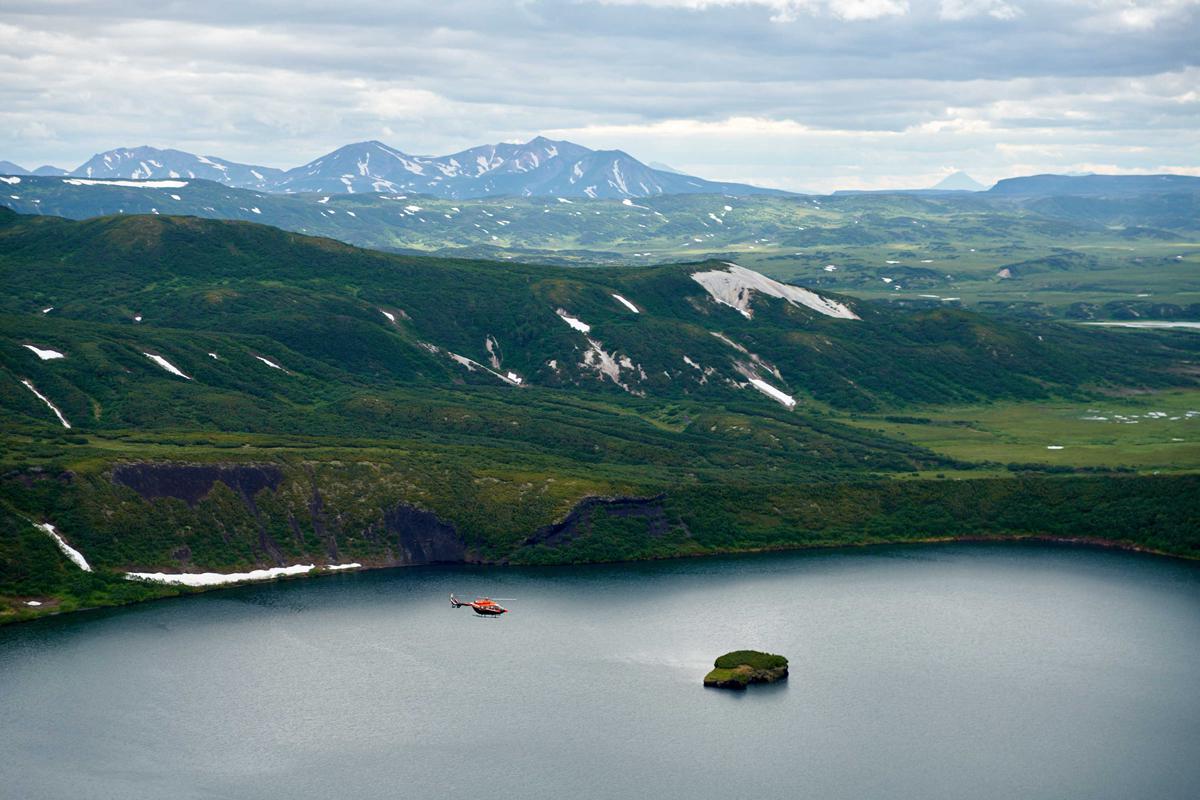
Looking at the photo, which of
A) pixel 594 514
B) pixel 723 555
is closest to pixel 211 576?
pixel 594 514

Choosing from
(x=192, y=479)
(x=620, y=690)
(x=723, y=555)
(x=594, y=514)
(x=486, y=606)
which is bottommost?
(x=723, y=555)

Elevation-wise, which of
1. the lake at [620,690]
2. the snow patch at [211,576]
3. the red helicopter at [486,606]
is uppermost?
the lake at [620,690]

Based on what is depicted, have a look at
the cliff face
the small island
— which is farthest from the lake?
the cliff face

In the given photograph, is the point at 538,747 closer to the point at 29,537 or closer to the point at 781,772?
the point at 781,772

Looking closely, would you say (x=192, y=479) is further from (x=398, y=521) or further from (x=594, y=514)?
(x=594, y=514)

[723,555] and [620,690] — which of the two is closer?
[620,690]

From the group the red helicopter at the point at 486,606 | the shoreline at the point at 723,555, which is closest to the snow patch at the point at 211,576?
the shoreline at the point at 723,555

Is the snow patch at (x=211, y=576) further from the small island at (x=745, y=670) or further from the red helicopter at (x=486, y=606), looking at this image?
the small island at (x=745, y=670)
